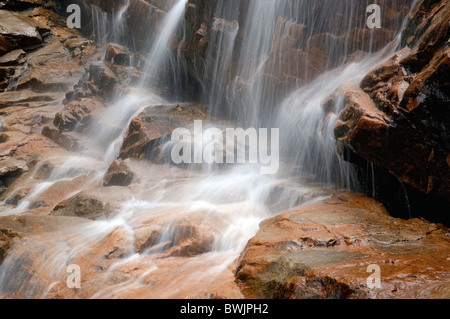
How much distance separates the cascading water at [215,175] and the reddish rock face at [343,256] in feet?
2.79

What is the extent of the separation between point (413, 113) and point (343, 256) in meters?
2.90

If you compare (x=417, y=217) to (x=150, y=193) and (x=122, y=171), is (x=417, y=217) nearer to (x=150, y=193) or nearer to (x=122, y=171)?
(x=150, y=193)

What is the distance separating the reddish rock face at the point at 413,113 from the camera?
4.38 meters

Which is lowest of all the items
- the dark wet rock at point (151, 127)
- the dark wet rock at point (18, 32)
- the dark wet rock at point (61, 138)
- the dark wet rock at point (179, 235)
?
the dark wet rock at point (179, 235)

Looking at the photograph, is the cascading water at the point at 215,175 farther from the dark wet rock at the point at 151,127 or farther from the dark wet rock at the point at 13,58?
the dark wet rock at the point at 13,58

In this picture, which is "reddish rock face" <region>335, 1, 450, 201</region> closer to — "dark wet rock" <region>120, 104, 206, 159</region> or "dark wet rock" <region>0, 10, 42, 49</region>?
"dark wet rock" <region>120, 104, 206, 159</region>

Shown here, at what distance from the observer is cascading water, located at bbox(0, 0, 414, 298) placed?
173 inches

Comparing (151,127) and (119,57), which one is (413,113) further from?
(119,57)

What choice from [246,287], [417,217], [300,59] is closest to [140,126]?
[300,59]

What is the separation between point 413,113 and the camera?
464 cm

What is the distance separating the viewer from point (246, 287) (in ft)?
11.2

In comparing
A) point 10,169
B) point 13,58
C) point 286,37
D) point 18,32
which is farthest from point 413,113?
point 18,32

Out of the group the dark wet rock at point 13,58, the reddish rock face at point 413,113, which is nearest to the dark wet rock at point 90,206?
the reddish rock face at point 413,113

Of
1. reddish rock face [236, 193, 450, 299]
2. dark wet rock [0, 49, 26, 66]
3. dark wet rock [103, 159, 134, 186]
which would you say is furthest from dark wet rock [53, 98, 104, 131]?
reddish rock face [236, 193, 450, 299]
